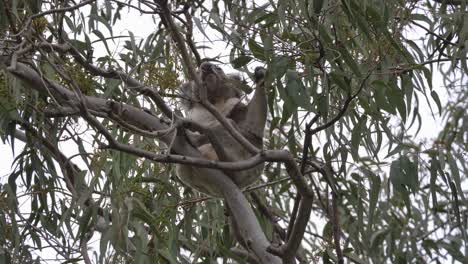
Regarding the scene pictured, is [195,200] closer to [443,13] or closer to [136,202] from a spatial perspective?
[136,202]

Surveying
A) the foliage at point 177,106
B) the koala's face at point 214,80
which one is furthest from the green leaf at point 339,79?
the koala's face at point 214,80

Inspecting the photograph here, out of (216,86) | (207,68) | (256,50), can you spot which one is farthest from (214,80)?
(256,50)

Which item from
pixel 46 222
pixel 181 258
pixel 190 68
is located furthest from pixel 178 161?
pixel 46 222

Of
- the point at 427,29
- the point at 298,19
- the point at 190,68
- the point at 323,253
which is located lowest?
the point at 323,253

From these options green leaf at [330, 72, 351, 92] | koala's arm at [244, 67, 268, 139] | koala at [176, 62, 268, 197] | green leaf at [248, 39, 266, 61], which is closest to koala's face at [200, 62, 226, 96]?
koala at [176, 62, 268, 197]

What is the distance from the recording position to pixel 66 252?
11.1 feet

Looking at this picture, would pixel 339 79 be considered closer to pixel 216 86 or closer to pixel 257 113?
pixel 257 113

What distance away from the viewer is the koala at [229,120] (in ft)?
11.5

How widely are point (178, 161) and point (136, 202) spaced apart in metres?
0.65

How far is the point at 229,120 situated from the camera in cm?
338

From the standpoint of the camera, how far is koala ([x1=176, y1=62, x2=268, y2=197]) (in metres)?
3.51

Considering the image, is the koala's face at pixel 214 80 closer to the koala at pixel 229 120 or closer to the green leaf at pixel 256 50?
the koala at pixel 229 120

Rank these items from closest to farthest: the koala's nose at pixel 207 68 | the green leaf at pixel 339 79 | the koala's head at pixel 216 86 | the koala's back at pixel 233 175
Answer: the green leaf at pixel 339 79 → the koala's back at pixel 233 175 → the koala's nose at pixel 207 68 → the koala's head at pixel 216 86

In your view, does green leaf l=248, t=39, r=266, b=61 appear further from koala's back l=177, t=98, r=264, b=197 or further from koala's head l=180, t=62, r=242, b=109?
koala's head l=180, t=62, r=242, b=109
